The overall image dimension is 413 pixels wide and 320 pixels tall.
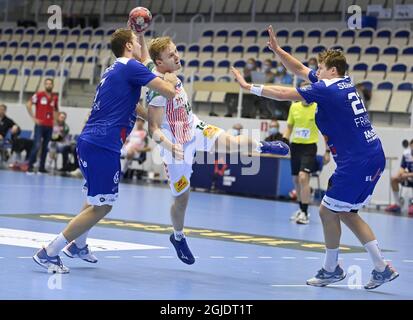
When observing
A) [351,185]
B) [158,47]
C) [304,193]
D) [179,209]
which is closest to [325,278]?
[351,185]

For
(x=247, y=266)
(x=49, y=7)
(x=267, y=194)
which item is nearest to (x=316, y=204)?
(x=267, y=194)

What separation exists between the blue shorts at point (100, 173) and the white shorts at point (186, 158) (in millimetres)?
685

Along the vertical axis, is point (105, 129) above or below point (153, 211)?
above

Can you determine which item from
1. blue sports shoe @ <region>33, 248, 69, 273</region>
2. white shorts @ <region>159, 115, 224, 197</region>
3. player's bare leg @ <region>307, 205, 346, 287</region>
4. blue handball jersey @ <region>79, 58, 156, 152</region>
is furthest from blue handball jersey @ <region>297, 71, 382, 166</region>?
blue sports shoe @ <region>33, 248, 69, 273</region>

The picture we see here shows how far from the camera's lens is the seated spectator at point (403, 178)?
19.0 metres

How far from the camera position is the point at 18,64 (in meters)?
31.3

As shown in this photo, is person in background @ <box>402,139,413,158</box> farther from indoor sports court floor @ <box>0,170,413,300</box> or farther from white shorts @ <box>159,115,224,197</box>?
white shorts @ <box>159,115,224,197</box>

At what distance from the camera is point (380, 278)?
316 inches

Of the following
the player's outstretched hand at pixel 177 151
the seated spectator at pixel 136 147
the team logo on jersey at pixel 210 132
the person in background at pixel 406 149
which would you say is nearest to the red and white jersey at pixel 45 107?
the seated spectator at pixel 136 147

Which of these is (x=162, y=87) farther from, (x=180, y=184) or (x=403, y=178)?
(x=403, y=178)

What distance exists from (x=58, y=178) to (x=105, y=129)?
45.9 feet

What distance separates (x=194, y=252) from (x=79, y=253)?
1854mm

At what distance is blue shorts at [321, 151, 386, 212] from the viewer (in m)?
8.05
